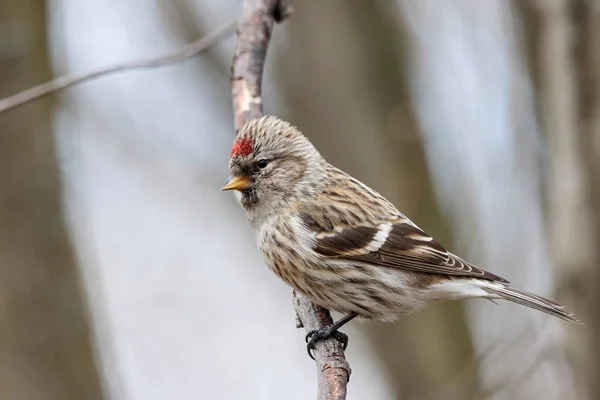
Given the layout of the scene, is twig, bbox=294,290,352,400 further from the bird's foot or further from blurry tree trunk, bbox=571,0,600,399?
blurry tree trunk, bbox=571,0,600,399

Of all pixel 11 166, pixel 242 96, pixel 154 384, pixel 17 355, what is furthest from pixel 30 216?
pixel 154 384

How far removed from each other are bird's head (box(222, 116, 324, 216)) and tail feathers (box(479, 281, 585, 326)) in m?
0.89

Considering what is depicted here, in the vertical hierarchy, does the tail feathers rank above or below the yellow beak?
below

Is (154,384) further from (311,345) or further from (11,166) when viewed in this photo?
(311,345)

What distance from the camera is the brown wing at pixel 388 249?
3559 millimetres

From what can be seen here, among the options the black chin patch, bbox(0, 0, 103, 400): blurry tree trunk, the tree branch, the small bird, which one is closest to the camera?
the tree branch

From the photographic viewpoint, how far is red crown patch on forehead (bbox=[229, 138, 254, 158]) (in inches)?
138

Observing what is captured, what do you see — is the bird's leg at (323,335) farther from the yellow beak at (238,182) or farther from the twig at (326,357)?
the yellow beak at (238,182)

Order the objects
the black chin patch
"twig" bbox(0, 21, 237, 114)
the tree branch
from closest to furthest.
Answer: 1. "twig" bbox(0, 21, 237, 114)
2. the tree branch
3. the black chin patch

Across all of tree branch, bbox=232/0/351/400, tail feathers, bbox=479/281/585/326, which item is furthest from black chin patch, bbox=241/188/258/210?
tail feathers, bbox=479/281/585/326

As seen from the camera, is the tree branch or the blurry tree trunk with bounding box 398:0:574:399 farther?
the blurry tree trunk with bounding box 398:0:574:399

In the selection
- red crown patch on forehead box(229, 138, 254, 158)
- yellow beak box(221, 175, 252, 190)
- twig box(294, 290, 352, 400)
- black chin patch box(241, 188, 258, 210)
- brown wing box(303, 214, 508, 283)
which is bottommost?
twig box(294, 290, 352, 400)

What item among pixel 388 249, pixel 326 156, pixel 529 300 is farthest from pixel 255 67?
pixel 326 156

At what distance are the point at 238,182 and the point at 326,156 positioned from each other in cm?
305
